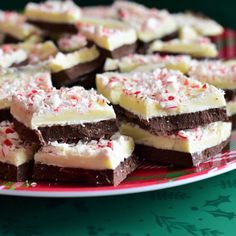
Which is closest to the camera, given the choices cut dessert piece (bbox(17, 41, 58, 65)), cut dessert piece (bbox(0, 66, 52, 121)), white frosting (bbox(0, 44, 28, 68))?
cut dessert piece (bbox(0, 66, 52, 121))

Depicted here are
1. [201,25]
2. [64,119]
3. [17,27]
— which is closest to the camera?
[64,119]

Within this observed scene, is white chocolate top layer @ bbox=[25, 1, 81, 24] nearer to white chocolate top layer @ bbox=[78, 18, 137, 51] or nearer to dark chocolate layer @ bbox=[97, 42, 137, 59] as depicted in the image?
white chocolate top layer @ bbox=[78, 18, 137, 51]

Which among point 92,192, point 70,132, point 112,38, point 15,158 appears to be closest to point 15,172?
point 15,158

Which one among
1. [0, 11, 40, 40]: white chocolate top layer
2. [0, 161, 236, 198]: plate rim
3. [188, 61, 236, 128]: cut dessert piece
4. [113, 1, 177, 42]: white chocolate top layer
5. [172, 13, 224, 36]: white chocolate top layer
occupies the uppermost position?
[188, 61, 236, 128]: cut dessert piece

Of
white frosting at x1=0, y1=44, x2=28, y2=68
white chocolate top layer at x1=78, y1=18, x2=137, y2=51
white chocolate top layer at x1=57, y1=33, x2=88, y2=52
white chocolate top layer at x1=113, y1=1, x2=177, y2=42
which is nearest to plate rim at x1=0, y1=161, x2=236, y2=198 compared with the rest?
white frosting at x1=0, y1=44, x2=28, y2=68

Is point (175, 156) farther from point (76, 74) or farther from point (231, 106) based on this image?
point (76, 74)

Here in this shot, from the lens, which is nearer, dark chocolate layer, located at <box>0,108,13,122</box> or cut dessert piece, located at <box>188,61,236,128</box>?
dark chocolate layer, located at <box>0,108,13,122</box>

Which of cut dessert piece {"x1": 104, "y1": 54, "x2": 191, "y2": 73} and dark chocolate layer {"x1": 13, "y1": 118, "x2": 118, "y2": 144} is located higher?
dark chocolate layer {"x1": 13, "y1": 118, "x2": 118, "y2": 144}
